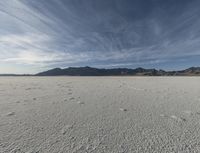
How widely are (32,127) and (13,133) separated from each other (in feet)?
0.96

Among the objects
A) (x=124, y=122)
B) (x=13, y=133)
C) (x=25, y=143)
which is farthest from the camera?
(x=124, y=122)

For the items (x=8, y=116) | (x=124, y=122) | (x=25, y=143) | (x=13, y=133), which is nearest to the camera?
(x=25, y=143)

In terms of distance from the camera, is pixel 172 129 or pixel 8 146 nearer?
pixel 8 146

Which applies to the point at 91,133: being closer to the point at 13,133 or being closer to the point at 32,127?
the point at 32,127

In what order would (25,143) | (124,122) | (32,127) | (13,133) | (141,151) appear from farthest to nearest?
(124,122) → (32,127) → (13,133) → (25,143) → (141,151)

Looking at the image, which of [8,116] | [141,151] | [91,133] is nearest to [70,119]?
[91,133]

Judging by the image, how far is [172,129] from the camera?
2.27 metres

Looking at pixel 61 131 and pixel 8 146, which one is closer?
pixel 8 146

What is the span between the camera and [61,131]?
222cm

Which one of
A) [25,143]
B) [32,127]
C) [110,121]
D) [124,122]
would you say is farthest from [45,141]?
[124,122]

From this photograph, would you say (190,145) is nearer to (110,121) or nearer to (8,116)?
(110,121)

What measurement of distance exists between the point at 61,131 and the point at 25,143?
0.53 m

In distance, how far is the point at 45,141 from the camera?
6.23 ft

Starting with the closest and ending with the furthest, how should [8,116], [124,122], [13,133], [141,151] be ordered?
[141,151] → [13,133] → [124,122] → [8,116]
